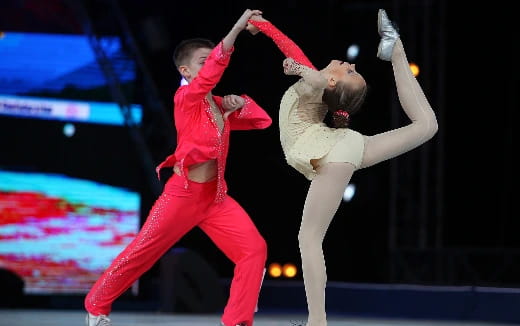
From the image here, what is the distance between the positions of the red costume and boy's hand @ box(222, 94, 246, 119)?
67mm

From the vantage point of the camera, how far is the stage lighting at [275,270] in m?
8.90

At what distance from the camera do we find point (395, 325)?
6004 millimetres

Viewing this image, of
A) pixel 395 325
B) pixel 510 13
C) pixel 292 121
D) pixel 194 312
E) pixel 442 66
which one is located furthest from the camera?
pixel 510 13

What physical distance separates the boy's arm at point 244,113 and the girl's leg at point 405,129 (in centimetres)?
72

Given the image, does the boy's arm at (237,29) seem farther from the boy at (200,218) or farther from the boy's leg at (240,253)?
the boy's leg at (240,253)

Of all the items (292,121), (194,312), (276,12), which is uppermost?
(276,12)

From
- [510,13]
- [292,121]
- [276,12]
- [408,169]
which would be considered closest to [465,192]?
[408,169]

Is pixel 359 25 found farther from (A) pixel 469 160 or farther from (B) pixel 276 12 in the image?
(A) pixel 469 160

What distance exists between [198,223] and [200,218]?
5cm

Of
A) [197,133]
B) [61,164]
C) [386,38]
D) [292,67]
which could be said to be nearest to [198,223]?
[197,133]

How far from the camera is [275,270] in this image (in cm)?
890

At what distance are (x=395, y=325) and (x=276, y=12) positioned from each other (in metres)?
3.94

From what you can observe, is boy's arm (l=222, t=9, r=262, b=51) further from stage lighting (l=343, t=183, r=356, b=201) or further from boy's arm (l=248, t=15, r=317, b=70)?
stage lighting (l=343, t=183, r=356, b=201)

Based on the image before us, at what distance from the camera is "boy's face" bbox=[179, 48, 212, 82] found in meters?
4.58
